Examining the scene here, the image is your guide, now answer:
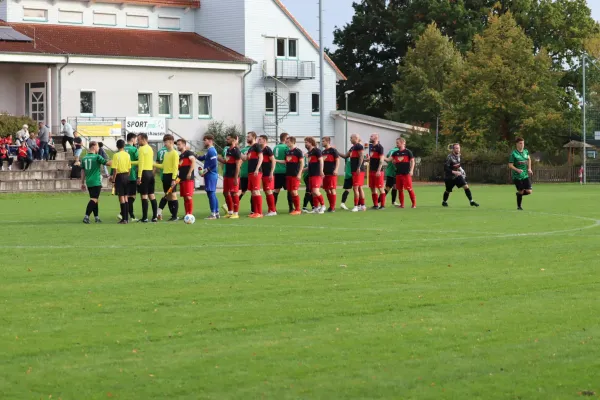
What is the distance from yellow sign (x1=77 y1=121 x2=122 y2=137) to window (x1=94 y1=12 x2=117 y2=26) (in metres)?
8.35

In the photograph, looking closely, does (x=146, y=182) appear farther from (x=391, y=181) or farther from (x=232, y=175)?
(x=391, y=181)

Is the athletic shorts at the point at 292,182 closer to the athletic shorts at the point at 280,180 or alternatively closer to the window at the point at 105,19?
the athletic shorts at the point at 280,180

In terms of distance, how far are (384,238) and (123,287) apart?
7.45m

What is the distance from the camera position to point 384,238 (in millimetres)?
19828

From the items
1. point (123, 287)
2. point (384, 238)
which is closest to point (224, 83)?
point (384, 238)

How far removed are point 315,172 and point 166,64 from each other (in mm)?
33462

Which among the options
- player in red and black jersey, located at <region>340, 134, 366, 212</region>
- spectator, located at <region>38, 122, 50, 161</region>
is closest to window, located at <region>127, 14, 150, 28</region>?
spectator, located at <region>38, 122, 50, 161</region>

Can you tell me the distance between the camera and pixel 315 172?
27625 millimetres

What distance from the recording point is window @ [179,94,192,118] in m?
62.4

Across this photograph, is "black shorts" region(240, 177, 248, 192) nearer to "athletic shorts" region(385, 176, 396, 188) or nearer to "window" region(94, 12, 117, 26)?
"athletic shorts" region(385, 176, 396, 188)

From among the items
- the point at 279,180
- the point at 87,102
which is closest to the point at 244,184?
the point at 279,180

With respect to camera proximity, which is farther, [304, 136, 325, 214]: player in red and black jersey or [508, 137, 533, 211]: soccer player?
[508, 137, 533, 211]: soccer player

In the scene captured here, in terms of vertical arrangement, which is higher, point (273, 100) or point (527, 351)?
point (273, 100)

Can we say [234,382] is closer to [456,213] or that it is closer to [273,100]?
[456,213]
